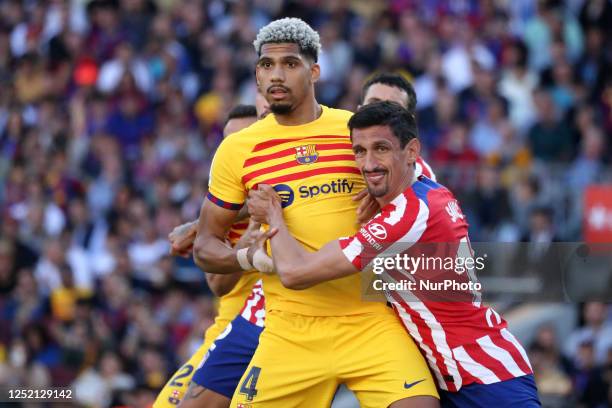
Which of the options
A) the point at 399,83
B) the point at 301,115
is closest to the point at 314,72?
the point at 301,115

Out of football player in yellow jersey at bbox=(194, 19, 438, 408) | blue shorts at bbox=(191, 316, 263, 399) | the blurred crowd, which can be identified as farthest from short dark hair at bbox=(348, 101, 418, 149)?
the blurred crowd

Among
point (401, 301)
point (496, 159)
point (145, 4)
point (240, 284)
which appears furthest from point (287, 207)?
point (145, 4)

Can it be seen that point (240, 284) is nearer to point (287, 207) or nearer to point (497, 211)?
point (287, 207)

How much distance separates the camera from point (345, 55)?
56.0 ft

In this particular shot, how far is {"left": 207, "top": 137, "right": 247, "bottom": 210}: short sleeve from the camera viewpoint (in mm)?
7266

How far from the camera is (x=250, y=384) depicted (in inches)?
279

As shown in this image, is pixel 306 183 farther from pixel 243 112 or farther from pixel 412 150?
pixel 243 112

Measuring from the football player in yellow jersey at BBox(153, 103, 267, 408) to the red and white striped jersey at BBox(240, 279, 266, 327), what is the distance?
0.59 feet

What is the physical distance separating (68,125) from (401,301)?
11538 mm

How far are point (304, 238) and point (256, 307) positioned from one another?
110 cm

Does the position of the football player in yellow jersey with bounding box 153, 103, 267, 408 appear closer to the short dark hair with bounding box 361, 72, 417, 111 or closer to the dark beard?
the short dark hair with bounding box 361, 72, 417, 111

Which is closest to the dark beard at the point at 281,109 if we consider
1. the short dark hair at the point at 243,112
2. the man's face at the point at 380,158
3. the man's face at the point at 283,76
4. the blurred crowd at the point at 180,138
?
the man's face at the point at 283,76

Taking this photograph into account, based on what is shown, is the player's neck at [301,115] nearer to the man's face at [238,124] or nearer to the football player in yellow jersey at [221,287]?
the football player in yellow jersey at [221,287]

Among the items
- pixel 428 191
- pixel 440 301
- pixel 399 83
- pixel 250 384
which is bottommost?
pixel 250 384
